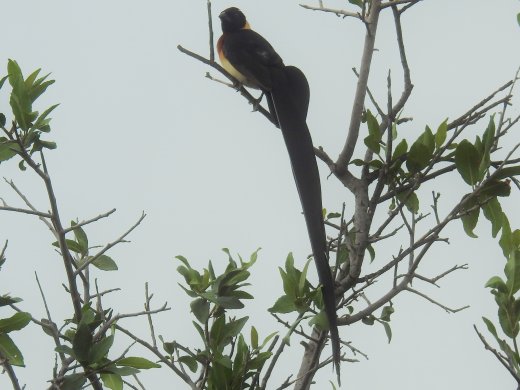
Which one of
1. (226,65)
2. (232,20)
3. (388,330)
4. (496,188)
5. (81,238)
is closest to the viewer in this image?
(496,188)

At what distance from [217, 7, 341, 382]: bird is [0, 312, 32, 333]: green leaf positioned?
32.3 inches

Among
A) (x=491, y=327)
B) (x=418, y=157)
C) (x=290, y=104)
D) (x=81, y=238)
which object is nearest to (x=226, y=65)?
(x=290, y=104)

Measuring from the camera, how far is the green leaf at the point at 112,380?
89.7 inches

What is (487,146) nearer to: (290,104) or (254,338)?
(254,338)

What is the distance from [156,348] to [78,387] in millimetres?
272

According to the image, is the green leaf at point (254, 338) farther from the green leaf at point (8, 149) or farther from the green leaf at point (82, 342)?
the green leaf at point (8, 149)

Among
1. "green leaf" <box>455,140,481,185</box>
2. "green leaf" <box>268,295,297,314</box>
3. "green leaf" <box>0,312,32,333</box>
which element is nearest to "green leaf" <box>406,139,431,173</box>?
"green leaf" <box>455,140,481,185</box>

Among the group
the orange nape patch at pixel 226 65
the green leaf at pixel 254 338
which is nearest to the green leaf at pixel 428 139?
the green leaf at pixel 254 338

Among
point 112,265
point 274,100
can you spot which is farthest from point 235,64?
point 112,265

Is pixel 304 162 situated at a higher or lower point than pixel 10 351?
higher

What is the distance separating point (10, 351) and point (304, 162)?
1212mm

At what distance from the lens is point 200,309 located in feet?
8.09

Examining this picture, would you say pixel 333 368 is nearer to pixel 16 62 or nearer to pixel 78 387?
pixel 78 387

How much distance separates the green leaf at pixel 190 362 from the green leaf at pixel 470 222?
2.97 feet
